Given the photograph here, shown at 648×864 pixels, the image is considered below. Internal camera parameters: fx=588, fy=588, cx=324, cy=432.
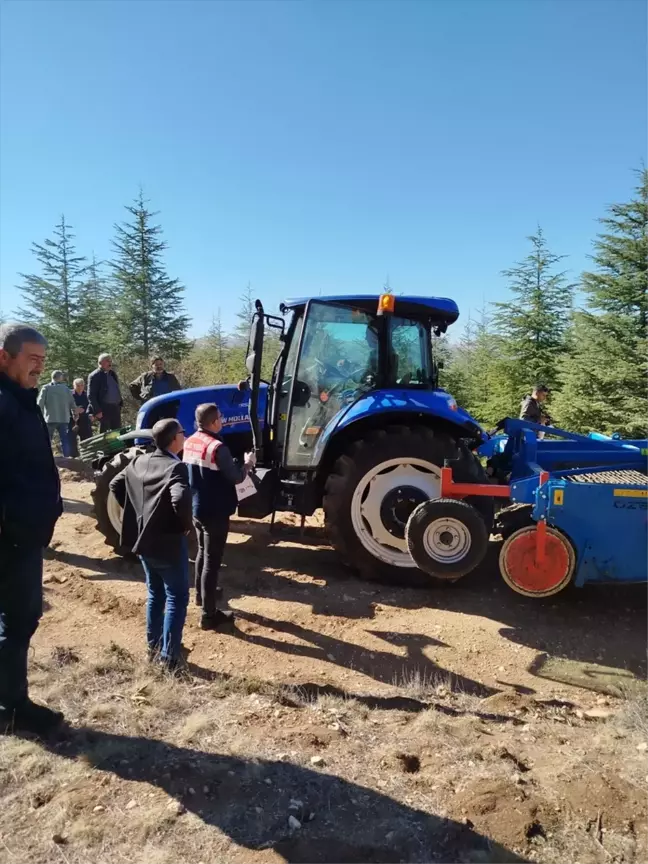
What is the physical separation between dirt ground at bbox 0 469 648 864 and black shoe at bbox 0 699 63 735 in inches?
3.8

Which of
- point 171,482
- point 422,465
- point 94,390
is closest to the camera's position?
point 171,482

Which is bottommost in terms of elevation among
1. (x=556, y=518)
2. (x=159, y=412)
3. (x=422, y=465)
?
(x=556, y=518)

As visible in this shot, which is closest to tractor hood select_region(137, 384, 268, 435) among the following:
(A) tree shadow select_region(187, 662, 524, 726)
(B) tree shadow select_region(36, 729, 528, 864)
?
(A) tree shadow select_region(187, 662, 524, 726)

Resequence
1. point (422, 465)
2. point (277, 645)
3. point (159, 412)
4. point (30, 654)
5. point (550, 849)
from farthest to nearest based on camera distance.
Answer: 1. point (159, 412)
2. point (422, 465)
3. point (277, 645)
4. point (30, 654)
5. point (550, 849)

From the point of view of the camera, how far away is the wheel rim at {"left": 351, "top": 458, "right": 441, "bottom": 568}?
15.4 feet

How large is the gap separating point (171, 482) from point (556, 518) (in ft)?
8.62

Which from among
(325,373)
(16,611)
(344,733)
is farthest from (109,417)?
(344,733)

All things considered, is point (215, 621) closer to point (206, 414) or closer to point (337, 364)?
point (206, 414)

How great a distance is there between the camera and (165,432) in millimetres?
3305

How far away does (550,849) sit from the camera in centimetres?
205

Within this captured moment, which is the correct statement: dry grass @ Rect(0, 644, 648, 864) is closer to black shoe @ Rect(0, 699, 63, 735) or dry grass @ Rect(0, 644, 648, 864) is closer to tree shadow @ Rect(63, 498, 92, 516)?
black shoe @ Rect(0, 699, 63, 735)

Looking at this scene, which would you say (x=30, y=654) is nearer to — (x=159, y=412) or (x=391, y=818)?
(x=391, y=818)

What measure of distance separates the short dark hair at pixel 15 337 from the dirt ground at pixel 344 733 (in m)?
1.74

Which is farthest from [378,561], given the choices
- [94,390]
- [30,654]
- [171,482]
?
[94,390]
